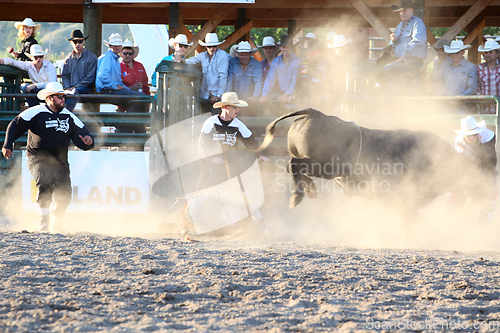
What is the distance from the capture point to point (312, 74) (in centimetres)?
791

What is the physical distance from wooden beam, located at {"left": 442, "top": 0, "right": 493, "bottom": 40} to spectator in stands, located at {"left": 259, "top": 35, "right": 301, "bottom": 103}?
2.68 m

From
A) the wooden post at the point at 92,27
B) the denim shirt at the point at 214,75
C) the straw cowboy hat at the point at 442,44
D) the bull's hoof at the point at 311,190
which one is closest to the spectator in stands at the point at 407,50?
the straw cowboy hat at the point at 442,44

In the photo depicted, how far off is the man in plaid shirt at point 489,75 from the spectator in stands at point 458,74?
173 mm

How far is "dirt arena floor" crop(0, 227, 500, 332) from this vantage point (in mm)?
2621

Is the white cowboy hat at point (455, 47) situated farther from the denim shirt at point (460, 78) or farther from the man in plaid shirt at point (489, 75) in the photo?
the man in plaid shirt at point (489, 75)

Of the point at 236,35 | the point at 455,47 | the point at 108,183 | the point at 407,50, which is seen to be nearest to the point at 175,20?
the point at 236,35

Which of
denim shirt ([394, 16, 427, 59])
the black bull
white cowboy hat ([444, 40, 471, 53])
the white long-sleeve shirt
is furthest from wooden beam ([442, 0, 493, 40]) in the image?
the white long-sleeve shirt

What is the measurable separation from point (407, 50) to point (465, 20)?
1904 mm

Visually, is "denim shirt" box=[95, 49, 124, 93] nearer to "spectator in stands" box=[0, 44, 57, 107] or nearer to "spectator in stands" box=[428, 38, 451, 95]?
"spectator in stands" box=[0, 44, 57, 107]

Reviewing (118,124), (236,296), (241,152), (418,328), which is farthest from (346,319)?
(118,124)

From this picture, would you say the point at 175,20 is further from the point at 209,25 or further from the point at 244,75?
the point at 244,75

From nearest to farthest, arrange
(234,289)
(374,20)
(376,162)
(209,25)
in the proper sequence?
1. (234,289)
2. (376,162)
3. (374,20)
4. (209,25)

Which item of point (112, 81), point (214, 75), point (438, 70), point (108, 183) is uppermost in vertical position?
point (438, 70)

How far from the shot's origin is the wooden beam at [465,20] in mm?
8203
